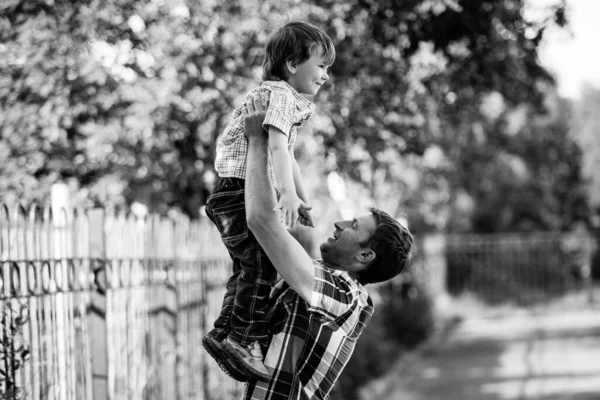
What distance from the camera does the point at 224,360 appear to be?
3217 mm

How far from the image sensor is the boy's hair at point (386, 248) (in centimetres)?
324

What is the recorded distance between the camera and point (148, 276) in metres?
5.36

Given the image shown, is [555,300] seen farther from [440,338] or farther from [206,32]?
[206,32]

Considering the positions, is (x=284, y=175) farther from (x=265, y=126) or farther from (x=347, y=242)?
(x=347, y=242)

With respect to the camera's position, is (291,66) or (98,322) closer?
(291,66)

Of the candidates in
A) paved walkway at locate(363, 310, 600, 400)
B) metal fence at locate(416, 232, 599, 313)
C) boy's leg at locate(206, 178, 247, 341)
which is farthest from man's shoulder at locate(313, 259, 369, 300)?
metal fence at locate(416, 232, 599, 313)

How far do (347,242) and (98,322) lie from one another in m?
1.66

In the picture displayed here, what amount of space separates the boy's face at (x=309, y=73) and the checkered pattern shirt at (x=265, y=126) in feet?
0.09

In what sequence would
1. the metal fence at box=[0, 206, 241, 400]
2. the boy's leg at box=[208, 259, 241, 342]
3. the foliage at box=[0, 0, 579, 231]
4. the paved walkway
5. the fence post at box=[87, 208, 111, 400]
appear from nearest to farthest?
the boy's leg at box=[208, 259, 241, 342] < the metal fence at box=[0, 206, 241, 400] < the fence post at box=[87, 208, 111, 400] < the foliage at box=[0, 0, 579, 231] < the paved walkway

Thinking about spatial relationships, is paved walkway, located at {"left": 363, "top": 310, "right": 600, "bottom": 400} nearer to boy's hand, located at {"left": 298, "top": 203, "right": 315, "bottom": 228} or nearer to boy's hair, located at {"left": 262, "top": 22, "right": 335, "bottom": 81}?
boy's hand, located at {"left": 298, "top": 203, "right": 315, "bottom": 228}

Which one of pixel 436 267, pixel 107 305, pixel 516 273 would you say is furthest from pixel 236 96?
pixel 516 273

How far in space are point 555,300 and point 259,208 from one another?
2603 centimetres

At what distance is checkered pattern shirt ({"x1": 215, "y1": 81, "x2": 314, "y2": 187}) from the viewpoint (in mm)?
3102

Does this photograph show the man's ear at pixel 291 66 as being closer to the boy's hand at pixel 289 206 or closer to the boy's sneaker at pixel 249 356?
the boy's hand at pixel 289 206
